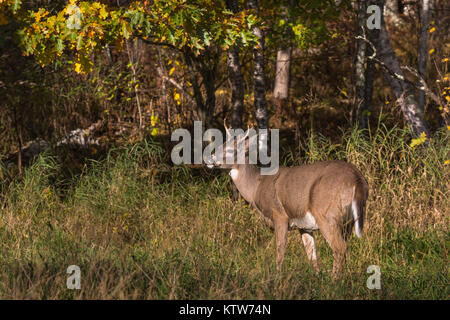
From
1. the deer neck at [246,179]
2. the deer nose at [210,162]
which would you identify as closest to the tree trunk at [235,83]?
the deer neck at [246,179]

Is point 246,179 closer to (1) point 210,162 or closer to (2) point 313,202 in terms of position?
(1) point 210,162

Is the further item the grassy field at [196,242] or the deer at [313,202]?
the deer at [313,202]

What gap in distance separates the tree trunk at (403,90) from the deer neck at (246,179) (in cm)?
301

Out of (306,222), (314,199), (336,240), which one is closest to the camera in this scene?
(336,240)

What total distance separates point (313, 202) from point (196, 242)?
1217mm

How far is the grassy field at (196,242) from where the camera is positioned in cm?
465

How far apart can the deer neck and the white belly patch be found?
2.51 ft

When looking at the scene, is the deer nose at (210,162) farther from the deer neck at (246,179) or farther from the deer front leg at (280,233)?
the deer front leg at (280,233)

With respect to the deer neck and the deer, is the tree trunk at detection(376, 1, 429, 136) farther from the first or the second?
the deer

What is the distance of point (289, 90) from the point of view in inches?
593

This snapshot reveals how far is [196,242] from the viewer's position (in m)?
5.99

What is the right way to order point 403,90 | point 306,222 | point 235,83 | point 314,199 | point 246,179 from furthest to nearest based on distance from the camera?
1. point 403,90
2. point 235,83
3. point 246,179
4. point 306,222
5. point 314,199

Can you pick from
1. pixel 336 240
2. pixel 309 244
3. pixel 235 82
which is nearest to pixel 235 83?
pixel 235 82

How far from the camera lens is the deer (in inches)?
219
